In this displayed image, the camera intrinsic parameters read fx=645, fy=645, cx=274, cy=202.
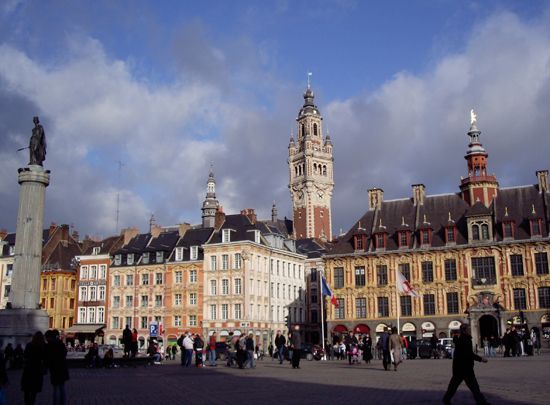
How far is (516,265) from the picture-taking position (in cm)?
5612

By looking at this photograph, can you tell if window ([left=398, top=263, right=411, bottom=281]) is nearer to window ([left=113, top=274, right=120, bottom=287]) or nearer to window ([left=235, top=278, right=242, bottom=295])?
window ([left=235, top=278, right=242, bottom=295])

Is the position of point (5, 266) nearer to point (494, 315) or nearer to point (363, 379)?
point (494, 315)

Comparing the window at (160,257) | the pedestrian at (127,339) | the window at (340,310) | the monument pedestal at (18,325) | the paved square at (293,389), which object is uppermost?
the window at (160,257)

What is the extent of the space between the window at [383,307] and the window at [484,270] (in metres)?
8.48

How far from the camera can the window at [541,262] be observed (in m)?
55.2

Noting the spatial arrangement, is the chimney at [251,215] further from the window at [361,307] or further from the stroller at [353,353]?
the stroller at [353,353]

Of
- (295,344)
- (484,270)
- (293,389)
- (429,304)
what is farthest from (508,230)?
(293,389)

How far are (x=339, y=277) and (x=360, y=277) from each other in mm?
2177

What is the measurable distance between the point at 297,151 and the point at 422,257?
74.2m

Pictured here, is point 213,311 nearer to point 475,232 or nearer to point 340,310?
point 340,310

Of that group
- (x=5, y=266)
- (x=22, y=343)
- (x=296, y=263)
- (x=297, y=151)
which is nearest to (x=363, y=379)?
(x=22, y=343)

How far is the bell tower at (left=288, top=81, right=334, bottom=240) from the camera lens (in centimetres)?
12238

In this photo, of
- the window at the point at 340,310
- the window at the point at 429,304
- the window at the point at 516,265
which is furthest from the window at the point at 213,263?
the window at the point at 516,265

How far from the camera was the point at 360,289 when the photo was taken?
62.0 meters
